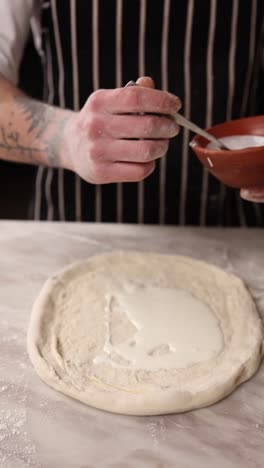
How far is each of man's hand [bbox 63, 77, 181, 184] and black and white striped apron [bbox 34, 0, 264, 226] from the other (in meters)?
0.35

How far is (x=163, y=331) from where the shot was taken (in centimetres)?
104

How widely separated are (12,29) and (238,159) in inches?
27.4

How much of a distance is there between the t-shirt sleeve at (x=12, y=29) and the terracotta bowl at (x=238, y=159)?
555 millimetres

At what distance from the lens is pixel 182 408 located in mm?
894

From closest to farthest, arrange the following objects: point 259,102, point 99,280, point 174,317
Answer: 1. point 174,317
2. point 99,280
3. point 259,102

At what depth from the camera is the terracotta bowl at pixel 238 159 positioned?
101 centimetres

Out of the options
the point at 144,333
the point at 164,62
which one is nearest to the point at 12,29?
the point at 164,62

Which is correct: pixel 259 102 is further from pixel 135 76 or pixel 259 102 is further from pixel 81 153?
pixel 81 153

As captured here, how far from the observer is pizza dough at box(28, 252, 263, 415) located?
91cm

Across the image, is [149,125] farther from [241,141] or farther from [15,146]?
[15,146]

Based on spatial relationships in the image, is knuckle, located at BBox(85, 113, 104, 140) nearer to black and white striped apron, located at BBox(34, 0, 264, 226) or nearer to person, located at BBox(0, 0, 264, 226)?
person, located at BBox(0, 0, 264, 226)

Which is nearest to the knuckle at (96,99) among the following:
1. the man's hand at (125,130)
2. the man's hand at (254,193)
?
the man's hand at (125,130)

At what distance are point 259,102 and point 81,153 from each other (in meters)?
0.72

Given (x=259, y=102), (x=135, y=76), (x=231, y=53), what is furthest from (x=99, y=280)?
(x=259, y=102)
